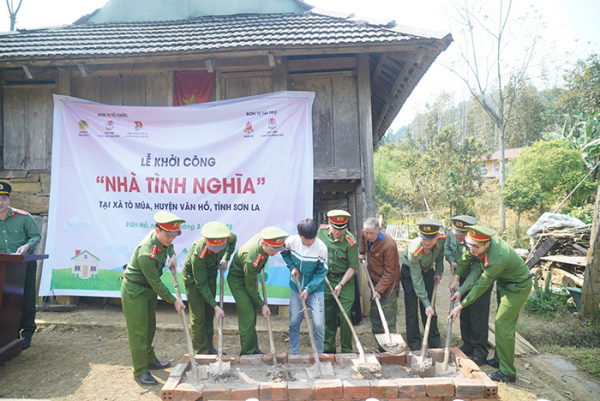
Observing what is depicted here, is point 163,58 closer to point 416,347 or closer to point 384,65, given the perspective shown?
point 384,65

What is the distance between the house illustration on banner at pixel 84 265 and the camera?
221 inches

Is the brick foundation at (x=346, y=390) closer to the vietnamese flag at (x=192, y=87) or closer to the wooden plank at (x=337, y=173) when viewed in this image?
the wooden plank at (x=337, y=173)

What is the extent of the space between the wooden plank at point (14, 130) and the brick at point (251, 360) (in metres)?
5.31

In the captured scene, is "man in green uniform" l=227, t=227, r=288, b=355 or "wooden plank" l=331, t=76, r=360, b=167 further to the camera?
"wooden plank" l=331, t=76, r=360, b=167

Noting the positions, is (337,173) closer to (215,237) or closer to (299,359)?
(215,237)

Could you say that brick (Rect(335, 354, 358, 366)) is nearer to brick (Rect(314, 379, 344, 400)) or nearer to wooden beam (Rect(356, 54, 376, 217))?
brick (Rect(314, 379, 344, 400))

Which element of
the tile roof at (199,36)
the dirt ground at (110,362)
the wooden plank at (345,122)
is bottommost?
the dirt ground at (110,362)

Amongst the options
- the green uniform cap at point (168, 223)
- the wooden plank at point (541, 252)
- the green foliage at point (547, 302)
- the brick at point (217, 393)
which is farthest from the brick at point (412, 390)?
the wooden plank at point (541, 252)

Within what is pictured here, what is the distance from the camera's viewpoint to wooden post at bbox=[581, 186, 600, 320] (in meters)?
5.29

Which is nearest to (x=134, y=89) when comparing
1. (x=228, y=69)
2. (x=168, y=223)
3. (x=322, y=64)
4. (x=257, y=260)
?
(x=228, y=69)

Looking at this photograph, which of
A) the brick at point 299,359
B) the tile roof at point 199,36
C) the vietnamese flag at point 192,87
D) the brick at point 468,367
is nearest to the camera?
the brick at point 468,367

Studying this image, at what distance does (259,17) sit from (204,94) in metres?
1.95

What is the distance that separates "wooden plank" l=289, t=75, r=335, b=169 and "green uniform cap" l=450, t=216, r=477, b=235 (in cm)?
205

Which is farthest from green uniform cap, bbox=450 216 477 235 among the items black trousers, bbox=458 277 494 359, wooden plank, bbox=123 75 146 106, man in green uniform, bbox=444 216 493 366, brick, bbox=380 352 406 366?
wooden plank, bbox=123 75 146 106
